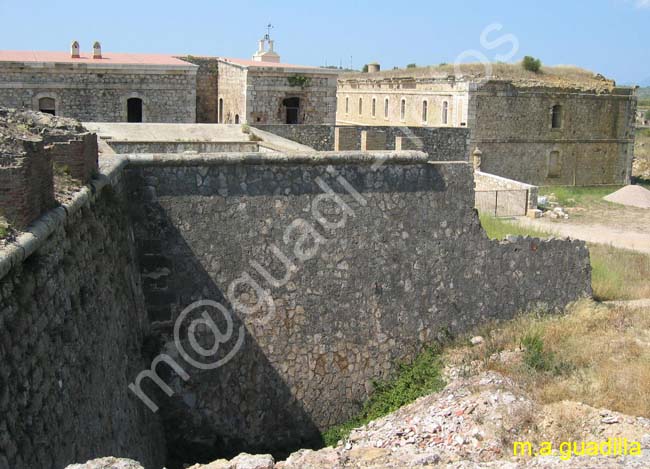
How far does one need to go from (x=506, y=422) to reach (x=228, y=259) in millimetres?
3755

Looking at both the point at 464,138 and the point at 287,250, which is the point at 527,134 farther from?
the point at 287,250

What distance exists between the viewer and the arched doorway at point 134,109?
2161cm

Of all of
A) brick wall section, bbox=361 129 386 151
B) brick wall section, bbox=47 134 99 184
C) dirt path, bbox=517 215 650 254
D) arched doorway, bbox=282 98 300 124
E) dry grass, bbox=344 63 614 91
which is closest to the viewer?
brick wall section, bbox=47 134 99 184

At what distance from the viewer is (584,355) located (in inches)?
374

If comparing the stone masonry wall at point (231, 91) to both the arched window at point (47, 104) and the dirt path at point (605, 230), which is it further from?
the dirt path at point (605, 230)

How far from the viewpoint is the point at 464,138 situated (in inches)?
786

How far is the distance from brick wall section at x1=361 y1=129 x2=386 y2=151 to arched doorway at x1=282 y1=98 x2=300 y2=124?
6.34 m

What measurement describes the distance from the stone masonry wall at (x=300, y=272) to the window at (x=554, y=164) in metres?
27.3

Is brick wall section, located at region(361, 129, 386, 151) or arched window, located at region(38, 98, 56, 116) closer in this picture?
brick wall section, located at region(361, 129, 386, 151)

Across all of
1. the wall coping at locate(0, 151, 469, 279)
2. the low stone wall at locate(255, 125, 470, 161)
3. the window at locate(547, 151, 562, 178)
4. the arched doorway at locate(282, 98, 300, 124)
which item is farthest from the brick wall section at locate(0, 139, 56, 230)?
the window at locate(547, 151, 562, 178)

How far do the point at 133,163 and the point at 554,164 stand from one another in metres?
31.1

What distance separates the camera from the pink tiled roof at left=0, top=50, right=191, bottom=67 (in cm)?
2083

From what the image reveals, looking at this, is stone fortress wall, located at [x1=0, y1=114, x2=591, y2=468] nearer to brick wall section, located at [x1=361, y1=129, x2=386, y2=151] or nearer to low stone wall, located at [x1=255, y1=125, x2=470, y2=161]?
brick wall section, located at [x1=361, y1=129, x2=386, y2=151]

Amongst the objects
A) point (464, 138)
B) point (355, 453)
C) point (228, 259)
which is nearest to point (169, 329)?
point (228, 259)
